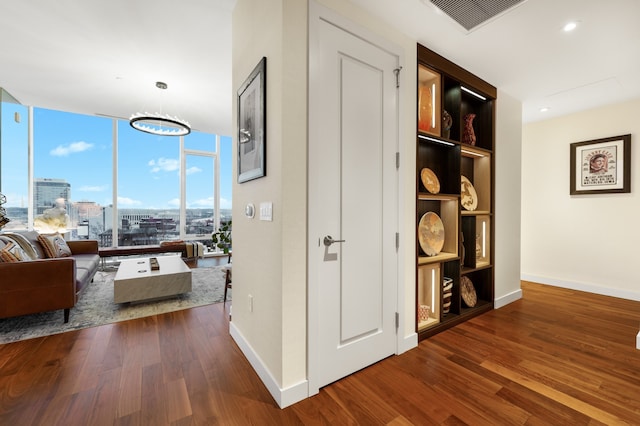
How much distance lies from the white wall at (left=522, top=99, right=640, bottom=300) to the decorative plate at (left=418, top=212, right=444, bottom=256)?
2.87m

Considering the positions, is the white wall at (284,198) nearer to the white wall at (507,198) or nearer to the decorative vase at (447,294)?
the decorative vase at (447,294)

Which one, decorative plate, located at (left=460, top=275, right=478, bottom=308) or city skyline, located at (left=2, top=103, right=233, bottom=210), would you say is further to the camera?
city skyline, located at (left=2, top=103, right=233, bottom=210)

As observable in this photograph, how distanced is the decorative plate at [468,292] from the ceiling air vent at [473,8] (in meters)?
2.44

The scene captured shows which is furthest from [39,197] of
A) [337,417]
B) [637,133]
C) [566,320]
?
[637,133]

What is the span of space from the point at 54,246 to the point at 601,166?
25.6ft

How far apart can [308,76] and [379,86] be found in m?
0.66

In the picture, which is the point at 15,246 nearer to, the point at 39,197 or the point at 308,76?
the point at 39,197

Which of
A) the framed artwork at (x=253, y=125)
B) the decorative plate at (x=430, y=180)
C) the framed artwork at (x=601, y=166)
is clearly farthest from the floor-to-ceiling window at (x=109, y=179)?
the framed artwork at (x=601, y=166)

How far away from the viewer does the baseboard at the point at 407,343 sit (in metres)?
2.20

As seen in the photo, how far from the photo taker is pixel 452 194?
2.70 m

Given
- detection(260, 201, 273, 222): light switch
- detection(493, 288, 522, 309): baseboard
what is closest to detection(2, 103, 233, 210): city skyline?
detection(260, 201, 273, 222): light switch

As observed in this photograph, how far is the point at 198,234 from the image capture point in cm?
696

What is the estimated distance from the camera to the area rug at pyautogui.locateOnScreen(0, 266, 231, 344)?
263 cm

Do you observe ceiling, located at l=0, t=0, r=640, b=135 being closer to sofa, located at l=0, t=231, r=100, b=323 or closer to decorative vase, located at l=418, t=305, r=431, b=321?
sofa, located at l=0, t=231, r=100, b=323
